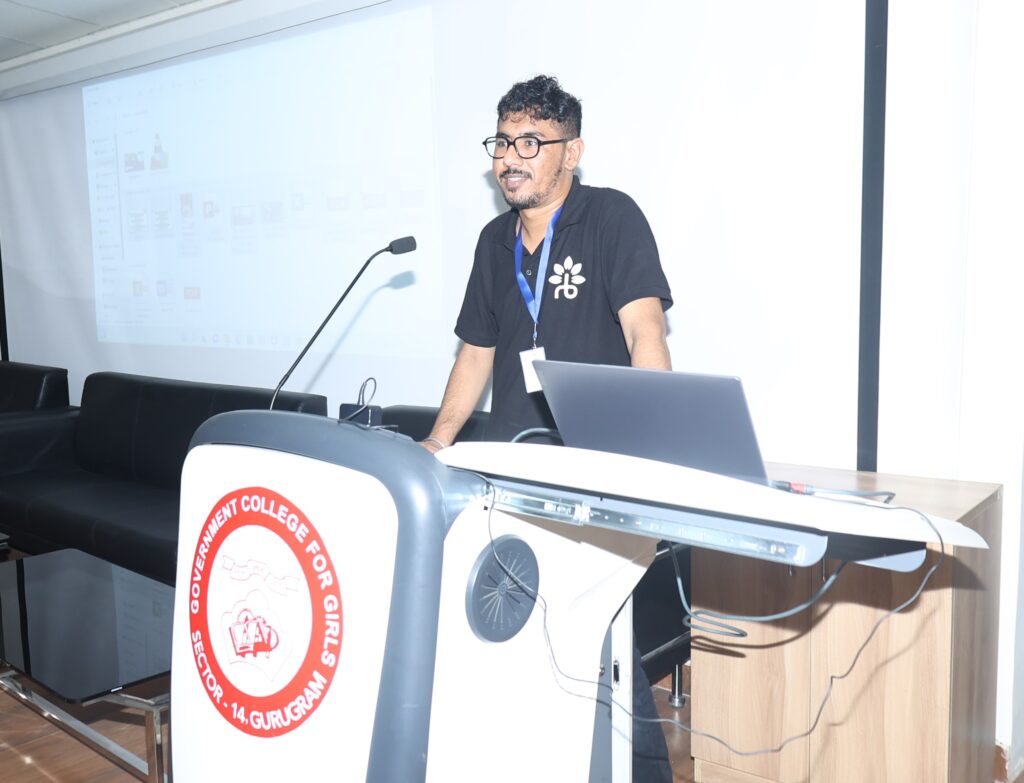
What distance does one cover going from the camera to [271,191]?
382cm

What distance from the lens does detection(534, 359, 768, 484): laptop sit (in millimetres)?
1038

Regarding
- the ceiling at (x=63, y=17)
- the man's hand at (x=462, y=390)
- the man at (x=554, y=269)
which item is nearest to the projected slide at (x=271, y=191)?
the ceiling at (x=63, y=17)

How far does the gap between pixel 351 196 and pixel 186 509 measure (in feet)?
8.11

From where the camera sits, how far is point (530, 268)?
6.63ft

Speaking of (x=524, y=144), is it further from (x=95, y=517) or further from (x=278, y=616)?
(x=95, y=517)

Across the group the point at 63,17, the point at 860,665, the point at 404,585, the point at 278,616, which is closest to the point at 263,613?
the point at 278,616

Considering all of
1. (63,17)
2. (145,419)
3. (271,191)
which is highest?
(63,17)

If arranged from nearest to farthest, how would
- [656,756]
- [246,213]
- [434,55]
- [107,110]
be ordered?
[656,756] < [434,55] < [246,213] < [107,110]

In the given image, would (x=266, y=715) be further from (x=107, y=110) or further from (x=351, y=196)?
(x=107, y=110)

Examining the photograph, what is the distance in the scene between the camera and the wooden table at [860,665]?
1857 mm

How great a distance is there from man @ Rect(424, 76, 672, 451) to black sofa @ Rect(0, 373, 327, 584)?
144 centimetres

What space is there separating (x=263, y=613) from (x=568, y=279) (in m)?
1.09

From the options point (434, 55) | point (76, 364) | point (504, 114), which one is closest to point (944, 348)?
point (504, 114)

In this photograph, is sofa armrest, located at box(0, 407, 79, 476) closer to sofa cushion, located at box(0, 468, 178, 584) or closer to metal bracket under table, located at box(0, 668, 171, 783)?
sofa cushion, located at box(0, 468, 178, 584)
